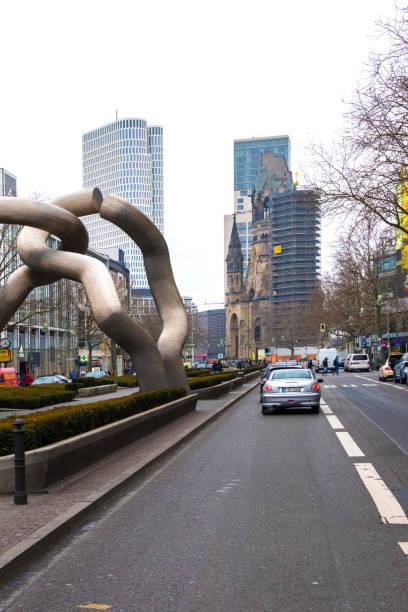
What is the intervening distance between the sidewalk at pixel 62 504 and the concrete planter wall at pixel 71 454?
0.13 metres

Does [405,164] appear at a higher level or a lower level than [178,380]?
higher

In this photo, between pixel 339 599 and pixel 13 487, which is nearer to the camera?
pixel 339 599

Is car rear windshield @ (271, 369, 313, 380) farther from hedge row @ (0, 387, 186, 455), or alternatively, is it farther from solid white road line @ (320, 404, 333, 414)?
hedge row @ (0, 387, 186, 455)

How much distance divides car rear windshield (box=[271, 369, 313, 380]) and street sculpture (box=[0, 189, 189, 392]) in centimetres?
283

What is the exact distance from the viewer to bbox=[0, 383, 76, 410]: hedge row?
2880 centimetres

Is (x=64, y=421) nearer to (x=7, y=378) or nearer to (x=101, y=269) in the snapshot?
(x=101, y=269)

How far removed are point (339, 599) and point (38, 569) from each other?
2.34 m

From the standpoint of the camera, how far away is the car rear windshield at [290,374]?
2223 centimetres

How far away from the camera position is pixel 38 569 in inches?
228

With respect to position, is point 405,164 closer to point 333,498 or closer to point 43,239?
point 43,239

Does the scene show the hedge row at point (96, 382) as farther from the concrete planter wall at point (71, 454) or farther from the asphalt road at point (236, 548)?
the asphalt road at point (236, 548)

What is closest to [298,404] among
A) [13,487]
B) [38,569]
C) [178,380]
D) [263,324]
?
[178,380]

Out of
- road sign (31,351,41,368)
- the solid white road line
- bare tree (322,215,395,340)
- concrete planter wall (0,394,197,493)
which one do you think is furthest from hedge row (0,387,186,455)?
bare tree (322,215,395,340)

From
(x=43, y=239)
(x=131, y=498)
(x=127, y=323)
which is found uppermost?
(x=43, y=239)
